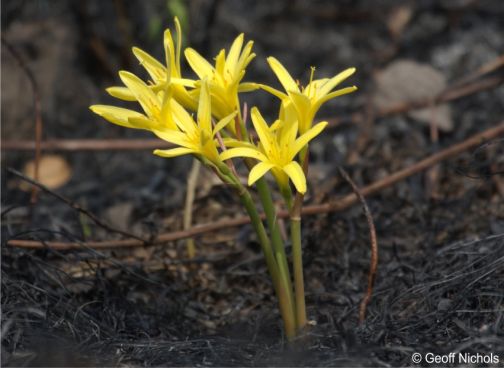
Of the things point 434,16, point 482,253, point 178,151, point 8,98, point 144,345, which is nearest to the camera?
point 178,151

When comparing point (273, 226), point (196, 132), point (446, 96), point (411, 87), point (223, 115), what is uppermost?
point (411, 87)

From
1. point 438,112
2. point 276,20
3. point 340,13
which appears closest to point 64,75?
point 276,20

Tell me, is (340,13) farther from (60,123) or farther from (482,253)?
(482,253)

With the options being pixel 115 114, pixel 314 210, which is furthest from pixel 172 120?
pixel 314 210

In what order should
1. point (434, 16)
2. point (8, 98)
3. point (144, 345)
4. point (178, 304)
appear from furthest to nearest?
point (434, 16) < point (8, 98) < point (178, 304) < point (144, 345)

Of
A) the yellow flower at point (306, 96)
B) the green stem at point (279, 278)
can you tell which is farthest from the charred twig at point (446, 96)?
the green stem at point (279, 278)

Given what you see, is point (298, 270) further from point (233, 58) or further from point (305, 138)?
point (233, 58)

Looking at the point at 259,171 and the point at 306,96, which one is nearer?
the point at 259,171
